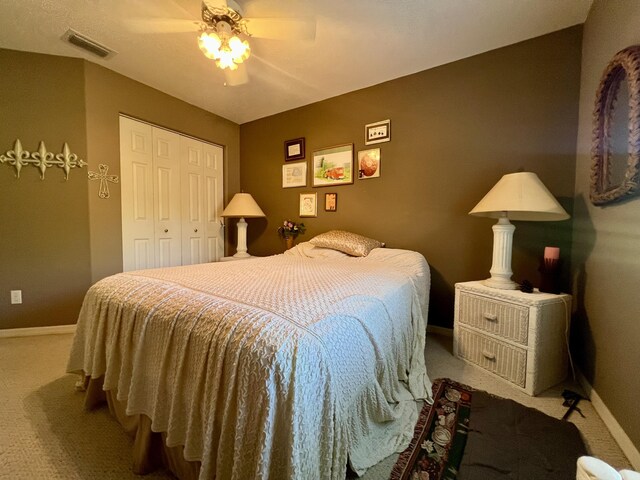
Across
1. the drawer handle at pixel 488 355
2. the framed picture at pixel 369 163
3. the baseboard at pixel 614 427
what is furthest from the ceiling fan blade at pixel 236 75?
the baseboard at pixel 614 427

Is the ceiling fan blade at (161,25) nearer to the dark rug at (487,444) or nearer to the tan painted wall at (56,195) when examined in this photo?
the tan painted wall at (56,195)

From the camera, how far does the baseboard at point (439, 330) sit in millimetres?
2387

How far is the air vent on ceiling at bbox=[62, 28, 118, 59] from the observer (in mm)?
2037

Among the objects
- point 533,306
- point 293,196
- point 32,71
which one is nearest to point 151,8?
point 32,71

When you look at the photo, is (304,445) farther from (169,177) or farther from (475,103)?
(169,177)

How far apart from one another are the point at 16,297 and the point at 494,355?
3958 millimetres

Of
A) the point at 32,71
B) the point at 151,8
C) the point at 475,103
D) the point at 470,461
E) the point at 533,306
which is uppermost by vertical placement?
the point at 151,8

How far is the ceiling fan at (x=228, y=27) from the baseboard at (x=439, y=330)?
2.64m

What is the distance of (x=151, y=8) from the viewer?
5.77 feet

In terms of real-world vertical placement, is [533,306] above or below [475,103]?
below

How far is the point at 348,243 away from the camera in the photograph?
2523mm

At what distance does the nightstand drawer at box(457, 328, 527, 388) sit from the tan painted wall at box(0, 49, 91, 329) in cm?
338

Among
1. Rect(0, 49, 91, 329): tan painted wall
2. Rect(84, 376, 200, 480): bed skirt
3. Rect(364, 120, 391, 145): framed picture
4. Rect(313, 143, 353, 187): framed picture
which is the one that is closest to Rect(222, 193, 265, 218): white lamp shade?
Rect(313, 143, 353, 187): framed picture

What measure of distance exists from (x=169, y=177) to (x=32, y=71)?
52.0 inches
